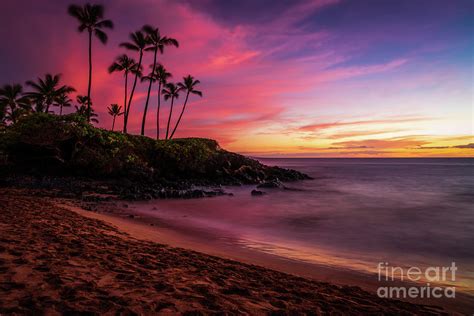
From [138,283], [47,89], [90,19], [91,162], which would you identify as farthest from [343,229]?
[47,89]

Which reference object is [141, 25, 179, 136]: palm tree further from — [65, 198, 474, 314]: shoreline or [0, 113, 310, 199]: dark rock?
[65, 198, 474, 314]: shoreline

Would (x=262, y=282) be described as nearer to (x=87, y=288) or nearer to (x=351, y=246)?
(x=87, y=288)

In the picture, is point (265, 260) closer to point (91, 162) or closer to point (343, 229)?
point (343, 229)

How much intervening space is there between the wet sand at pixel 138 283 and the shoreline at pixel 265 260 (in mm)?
715

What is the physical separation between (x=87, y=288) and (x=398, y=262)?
23.6 feet

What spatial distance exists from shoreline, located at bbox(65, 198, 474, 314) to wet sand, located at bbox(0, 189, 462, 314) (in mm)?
715

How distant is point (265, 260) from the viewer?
626cm

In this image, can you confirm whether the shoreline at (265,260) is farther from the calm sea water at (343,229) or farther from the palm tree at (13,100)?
the palm tree at (13,100)

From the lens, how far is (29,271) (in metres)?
3.52

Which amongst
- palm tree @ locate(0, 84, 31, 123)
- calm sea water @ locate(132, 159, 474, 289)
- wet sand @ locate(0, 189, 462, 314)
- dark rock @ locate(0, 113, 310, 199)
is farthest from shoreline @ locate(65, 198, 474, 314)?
palm tree @ locate(0, 84, 31, 123)

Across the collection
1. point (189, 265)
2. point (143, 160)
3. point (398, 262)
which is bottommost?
point (398, 262)

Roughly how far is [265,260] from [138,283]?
3.38 meters

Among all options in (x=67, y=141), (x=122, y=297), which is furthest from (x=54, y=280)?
(x=67, y=141)

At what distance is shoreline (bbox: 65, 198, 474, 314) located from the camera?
4.77 meters
